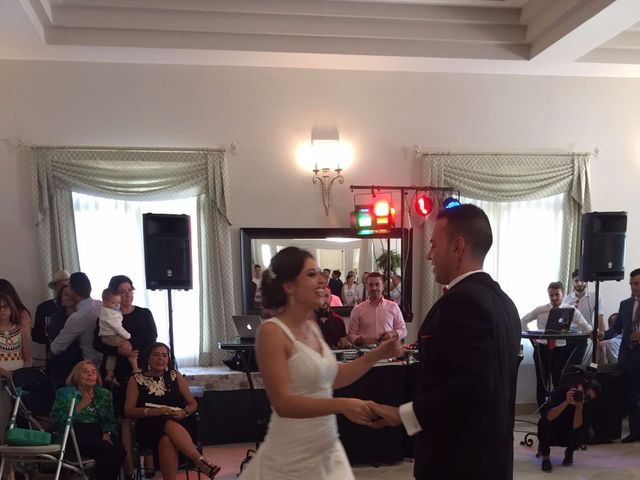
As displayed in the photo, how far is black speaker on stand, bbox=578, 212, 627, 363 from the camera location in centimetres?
555

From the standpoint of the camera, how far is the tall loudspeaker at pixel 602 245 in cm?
555

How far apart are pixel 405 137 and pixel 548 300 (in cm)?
247

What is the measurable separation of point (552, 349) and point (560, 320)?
17.5 inches

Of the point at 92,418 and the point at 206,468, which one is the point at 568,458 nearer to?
the point at 206,468

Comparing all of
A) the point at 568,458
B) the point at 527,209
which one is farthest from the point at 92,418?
the point at 527,209

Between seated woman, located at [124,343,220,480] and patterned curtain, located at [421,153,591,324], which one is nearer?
seated woman, located at [124,343,220,480]

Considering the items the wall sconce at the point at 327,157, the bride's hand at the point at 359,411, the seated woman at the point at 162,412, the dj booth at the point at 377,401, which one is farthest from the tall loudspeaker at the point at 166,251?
the bride's hand at the point at 359,411

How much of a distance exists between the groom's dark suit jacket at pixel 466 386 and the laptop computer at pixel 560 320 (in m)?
4.23

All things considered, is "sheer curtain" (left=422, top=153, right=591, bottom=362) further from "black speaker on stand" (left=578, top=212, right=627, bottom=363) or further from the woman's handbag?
the woman's handbag

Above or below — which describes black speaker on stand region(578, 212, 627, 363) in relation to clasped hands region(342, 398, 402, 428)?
above

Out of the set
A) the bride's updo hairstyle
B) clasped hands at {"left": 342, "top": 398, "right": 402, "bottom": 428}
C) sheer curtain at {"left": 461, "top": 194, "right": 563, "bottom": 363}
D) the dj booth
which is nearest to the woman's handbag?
the dj booth

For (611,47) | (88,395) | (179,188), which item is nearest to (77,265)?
(179,188)

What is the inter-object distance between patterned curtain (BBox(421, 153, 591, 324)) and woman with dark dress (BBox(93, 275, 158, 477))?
9.96 ft

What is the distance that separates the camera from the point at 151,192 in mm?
6066
